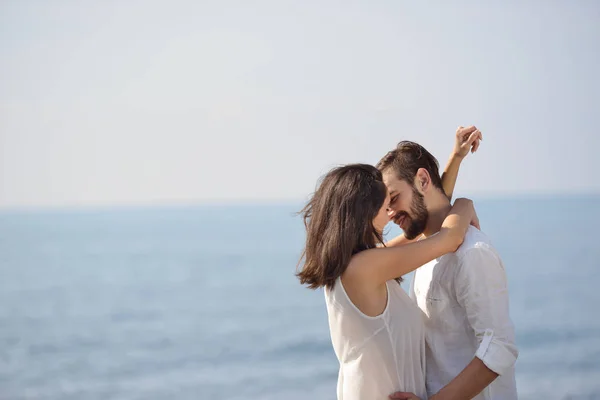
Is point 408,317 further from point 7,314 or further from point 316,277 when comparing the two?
point 7,314

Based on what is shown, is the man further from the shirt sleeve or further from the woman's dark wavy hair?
the woman's dark wavy hair

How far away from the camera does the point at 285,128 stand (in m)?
55.2

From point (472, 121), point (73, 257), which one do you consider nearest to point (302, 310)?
point (472, 121)

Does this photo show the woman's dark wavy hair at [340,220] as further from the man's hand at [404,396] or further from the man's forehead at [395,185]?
the man's hand at [404,396]

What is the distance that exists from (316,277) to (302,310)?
22.1 metres

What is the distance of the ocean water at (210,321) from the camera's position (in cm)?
1586

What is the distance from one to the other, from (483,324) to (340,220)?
2.01 ft

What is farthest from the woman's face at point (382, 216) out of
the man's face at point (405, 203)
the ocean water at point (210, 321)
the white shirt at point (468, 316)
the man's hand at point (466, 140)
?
the ocean water at point (210, 321)

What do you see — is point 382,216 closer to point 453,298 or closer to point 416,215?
point 416,215

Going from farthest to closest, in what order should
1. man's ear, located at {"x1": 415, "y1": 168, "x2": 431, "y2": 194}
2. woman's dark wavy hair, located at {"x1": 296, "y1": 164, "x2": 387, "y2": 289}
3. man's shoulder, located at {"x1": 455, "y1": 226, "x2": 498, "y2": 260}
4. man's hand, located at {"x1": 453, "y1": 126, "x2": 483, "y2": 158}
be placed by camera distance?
1. man's hand, located at {"x1": 453, "y1": 126, "x2": 483, "y2": 158}
2. man's ear, located at {"x1": 415, "y1": 168, "x2": 431, "y2": 194}
3. man's shoulder, located at {"x1": 455, "y1": 226, "x2": 498, "y2": 260}
4. woman's dark wavy hair, located at {"x1": 296, "y1": 164, "x2": 387, "y2": 289}

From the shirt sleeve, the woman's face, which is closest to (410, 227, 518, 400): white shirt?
the shirt sleeve

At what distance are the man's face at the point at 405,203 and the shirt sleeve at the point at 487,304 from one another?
1.03 ft

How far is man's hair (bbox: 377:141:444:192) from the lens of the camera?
115 inches

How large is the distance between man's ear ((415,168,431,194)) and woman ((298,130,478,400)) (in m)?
0.23
